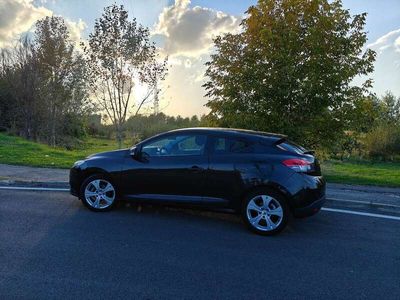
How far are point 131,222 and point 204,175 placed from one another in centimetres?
133

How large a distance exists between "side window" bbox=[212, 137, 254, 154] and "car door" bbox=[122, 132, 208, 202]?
19 centimetres

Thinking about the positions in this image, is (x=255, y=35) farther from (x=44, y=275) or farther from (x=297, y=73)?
(x=44, y=275)

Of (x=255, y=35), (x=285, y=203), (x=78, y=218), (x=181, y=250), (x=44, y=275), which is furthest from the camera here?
(x=255, y=35)

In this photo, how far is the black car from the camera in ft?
19.7

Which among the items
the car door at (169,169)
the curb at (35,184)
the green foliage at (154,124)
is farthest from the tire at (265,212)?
the green foliage at (154,124)

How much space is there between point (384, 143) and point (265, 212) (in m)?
30.3

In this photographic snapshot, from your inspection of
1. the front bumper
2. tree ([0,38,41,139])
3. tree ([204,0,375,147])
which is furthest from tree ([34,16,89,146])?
the front bumper

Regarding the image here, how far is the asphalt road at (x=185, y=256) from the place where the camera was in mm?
4082

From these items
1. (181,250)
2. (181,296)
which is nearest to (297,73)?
(181,250)

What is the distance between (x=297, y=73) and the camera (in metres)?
12.8

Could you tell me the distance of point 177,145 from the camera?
661 centimetres

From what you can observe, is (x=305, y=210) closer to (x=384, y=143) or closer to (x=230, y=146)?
(x=230, y=146)

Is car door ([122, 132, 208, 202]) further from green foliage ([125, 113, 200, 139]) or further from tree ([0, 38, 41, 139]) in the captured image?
tree ([0, 38, 41, 139])

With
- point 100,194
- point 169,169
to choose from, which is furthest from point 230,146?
point 100,194
